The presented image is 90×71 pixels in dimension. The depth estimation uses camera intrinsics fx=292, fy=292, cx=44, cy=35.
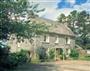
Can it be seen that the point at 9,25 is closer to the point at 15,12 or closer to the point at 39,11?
the point at 15,12

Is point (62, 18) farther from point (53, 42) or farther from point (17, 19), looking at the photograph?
point (17, 19)

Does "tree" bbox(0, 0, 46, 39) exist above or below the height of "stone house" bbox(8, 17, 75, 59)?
above

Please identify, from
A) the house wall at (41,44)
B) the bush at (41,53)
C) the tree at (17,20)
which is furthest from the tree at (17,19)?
the bush at (41,53)

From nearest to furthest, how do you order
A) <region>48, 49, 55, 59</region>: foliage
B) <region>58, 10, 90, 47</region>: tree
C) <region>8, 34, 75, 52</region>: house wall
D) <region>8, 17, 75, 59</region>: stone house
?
<region>8, 34, 75, 52</region>: house wall < <region>8, 17, 75, 59</region>: stone house < <region>48, 49, 55, 59</region>: foliage < <region>58, 10, 90, 47</region>: tree

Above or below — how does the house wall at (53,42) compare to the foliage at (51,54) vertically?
above

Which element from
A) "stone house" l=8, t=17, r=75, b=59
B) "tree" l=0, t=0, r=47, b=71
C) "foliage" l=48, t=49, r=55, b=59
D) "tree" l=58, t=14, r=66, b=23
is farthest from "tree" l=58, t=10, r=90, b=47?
"tree" l=0, t=0, r=47, b=71

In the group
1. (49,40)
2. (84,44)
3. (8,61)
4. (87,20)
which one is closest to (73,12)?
(87,20)

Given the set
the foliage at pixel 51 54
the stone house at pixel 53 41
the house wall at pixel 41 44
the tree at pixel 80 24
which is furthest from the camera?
the tree at pixel 80 24

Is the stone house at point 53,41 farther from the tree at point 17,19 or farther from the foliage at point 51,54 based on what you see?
the tree at point 17,19

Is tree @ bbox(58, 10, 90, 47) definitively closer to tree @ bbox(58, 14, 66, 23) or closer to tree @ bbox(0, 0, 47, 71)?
tree @ bbox(58, 14, 66, 23)

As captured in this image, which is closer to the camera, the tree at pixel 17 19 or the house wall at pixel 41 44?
the tree at pixel 17 19

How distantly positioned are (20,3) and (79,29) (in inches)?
3011

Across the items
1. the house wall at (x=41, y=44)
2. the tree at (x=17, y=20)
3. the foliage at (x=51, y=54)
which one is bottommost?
the foliage at (x=51, y=54)

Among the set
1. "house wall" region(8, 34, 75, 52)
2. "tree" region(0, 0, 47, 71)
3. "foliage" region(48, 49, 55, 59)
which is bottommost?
"foliage" region(48, 49, 55, 59)
